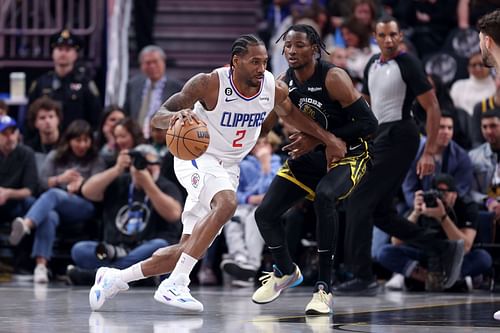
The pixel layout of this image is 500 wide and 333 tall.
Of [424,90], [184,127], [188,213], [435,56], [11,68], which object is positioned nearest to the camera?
[184,127]

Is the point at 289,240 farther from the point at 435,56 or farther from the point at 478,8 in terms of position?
the point at 478,8

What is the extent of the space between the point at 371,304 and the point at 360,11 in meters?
5.70

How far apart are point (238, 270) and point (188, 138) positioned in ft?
13.5

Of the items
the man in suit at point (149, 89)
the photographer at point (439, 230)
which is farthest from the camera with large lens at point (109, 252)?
the photographer at point (439, 230)

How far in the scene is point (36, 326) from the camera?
6.16 meters

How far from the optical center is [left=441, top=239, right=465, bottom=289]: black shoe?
390 inches

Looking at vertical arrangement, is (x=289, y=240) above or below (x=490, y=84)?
below

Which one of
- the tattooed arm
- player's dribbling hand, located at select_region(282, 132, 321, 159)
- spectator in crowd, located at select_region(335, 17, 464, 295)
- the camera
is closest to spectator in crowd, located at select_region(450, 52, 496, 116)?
the camera

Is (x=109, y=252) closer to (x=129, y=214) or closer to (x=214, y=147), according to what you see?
(x=129, y=214)

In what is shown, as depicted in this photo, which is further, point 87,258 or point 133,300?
point 87,258

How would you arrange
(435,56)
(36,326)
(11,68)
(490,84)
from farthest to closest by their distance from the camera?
(11,68)
(435,56)
(490,84)
(36,326)

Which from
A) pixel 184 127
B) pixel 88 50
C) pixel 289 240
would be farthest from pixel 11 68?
pixel 184 127

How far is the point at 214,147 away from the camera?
24.2 feet

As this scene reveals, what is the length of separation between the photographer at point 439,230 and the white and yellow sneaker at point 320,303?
3.10 m
